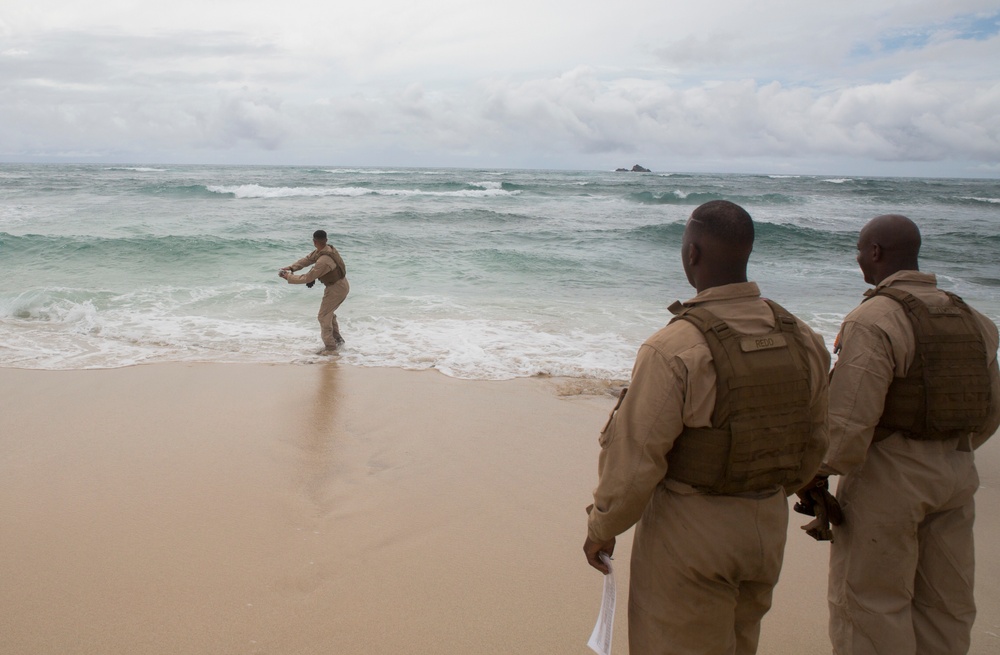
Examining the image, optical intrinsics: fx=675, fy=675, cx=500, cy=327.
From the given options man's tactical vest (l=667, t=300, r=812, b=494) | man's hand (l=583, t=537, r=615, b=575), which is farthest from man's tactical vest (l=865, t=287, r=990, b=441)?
man's hand (l=583, t=537, r=615, b=575)

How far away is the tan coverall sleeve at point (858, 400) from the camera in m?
2.35

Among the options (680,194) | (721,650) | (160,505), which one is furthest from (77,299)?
(680,194)

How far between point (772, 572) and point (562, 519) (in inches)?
83.6

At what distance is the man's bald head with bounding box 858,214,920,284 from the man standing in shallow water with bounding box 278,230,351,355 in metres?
6.45

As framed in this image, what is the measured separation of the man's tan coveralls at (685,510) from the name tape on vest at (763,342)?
0.12 feet

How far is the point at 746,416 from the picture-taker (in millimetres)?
1900

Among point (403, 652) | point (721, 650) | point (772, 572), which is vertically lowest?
point (403, 652)

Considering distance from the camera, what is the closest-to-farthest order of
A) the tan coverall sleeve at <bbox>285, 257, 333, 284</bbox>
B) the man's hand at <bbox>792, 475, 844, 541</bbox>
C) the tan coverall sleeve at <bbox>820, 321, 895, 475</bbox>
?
the tan coverall sleeve at <bbox>820, 321, 895, 475</bbox>
the man's hand at <bbox>792, 475, 844, 541</bbox>
the tan coverall sleeve at <bbox>285, 257, 333, 284</bbox>

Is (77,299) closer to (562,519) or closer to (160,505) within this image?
(160,505)

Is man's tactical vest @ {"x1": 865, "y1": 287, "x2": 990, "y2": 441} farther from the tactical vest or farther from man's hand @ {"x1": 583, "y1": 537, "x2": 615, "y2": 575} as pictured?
the tactical vest

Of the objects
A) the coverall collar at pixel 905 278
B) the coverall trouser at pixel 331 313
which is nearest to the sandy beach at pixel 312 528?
the coverall collar at pixel 905 278

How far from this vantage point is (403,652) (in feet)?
9.48

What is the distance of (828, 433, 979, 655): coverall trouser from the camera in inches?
95.3

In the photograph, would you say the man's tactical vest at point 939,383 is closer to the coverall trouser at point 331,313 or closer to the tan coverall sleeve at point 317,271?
the coverall trouser at point 331,313
